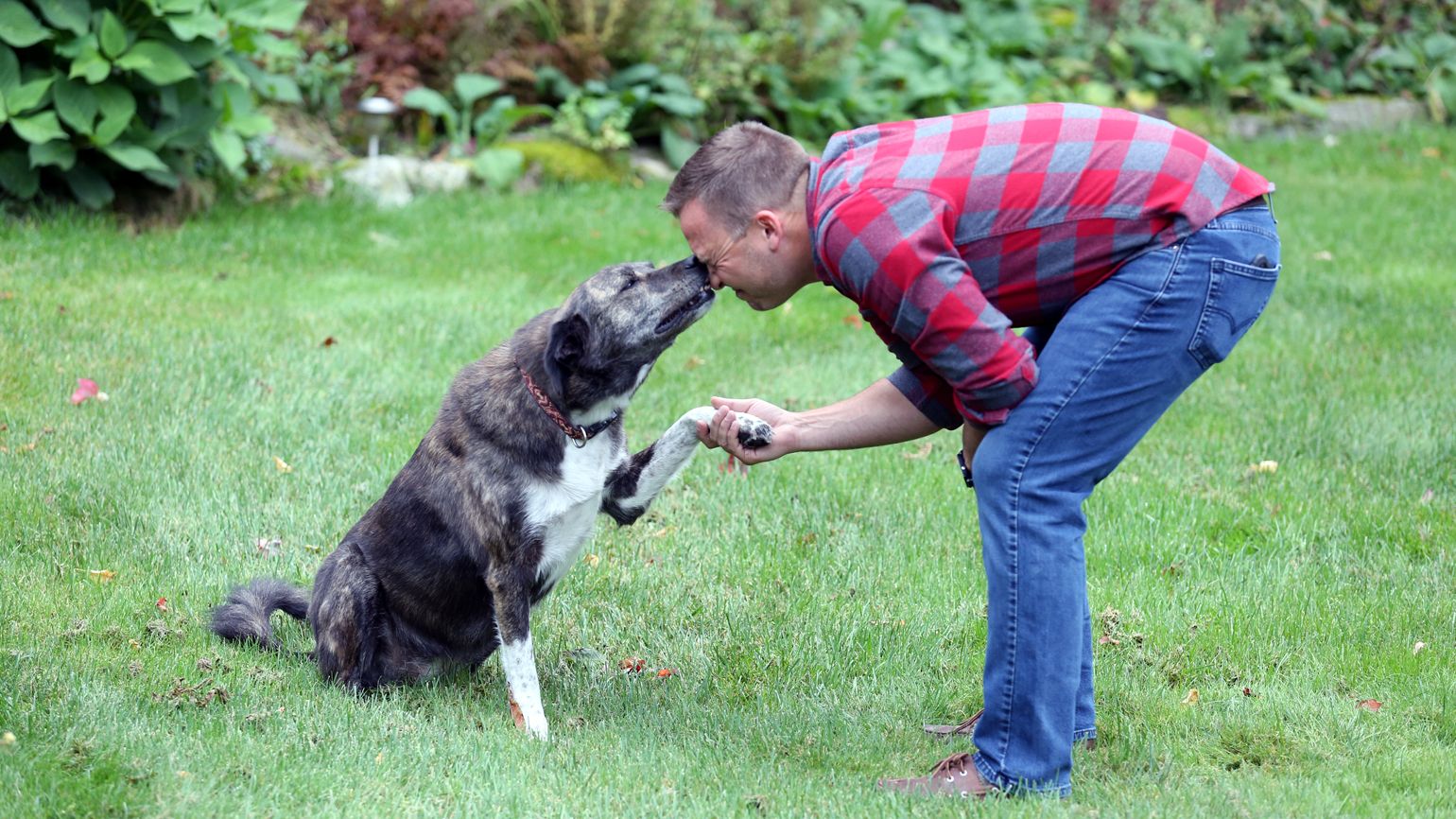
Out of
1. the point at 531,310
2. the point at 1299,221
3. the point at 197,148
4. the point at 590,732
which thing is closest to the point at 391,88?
the point at 197,148

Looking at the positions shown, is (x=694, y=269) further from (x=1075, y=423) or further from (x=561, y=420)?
(x=1075, y=423)

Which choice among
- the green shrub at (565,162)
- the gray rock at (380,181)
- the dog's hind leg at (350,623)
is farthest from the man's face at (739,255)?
the green shrub at (565,162)

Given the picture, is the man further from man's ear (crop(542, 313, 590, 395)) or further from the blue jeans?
man's ear (crop(542, 313, 590, 395))

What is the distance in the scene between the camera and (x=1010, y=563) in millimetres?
3102

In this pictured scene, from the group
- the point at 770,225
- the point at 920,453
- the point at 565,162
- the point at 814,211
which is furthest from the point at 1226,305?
the point at 565,162

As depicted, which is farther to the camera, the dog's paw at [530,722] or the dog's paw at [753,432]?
the dog's paw at [530,722]

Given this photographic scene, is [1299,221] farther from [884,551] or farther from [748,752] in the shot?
[748,752]

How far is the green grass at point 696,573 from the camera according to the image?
3.41 meters

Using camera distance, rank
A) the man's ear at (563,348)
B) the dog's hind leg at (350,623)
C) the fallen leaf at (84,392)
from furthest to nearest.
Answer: the fallen leaf at (84,392) → the dog's hind leg at (350,623) → the man's ear at (563,348)

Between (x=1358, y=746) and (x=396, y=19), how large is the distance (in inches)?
373

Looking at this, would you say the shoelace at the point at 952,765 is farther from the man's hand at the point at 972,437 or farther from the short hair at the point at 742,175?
the short hair at the point at 742,175

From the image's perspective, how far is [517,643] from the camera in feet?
12.7

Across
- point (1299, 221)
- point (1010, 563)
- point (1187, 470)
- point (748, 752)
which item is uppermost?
point (1010, 563)

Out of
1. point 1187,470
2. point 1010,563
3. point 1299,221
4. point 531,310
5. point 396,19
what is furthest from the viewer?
point 396,19
